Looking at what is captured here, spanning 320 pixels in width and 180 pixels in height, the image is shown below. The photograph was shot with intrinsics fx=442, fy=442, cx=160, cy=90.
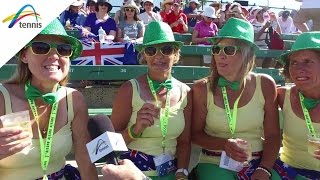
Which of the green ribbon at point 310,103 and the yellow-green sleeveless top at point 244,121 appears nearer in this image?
the green ribbon at point 310,103

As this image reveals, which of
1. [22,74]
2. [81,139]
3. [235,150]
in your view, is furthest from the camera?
[235,150]

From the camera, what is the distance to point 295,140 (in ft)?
11.5

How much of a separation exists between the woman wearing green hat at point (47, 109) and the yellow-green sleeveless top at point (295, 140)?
5.30ft

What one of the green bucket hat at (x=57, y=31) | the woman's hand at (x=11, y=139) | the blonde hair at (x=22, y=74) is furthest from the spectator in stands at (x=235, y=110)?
the woman's hand at (x=11, y=139)

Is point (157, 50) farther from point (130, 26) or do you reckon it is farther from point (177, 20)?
point (177, 20)

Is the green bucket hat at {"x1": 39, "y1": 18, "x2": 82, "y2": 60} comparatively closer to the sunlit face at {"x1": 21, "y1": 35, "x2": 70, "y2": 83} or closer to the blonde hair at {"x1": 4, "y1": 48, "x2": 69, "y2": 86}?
the sunlit face at {"x1": 21, "y1": 35, "x2": 70, "y2": 83}

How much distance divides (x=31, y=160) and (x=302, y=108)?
2.06 m

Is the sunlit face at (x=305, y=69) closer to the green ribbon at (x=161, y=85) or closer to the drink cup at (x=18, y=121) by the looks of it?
the green ribbon at (x=161, y=85)

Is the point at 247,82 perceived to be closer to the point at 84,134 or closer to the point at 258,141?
the point at 258,141

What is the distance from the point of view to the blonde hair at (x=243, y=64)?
352cm

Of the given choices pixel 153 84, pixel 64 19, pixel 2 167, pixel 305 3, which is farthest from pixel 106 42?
pixel 2 167

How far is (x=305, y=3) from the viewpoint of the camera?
17.9 feet

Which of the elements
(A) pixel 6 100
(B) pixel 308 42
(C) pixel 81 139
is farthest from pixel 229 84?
(A) pixel 6 100

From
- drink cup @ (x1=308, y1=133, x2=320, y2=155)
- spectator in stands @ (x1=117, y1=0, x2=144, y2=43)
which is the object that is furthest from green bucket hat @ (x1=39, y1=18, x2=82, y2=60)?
spectator in stands @ (x1=117, y1=0, x2=144, y2=43)
